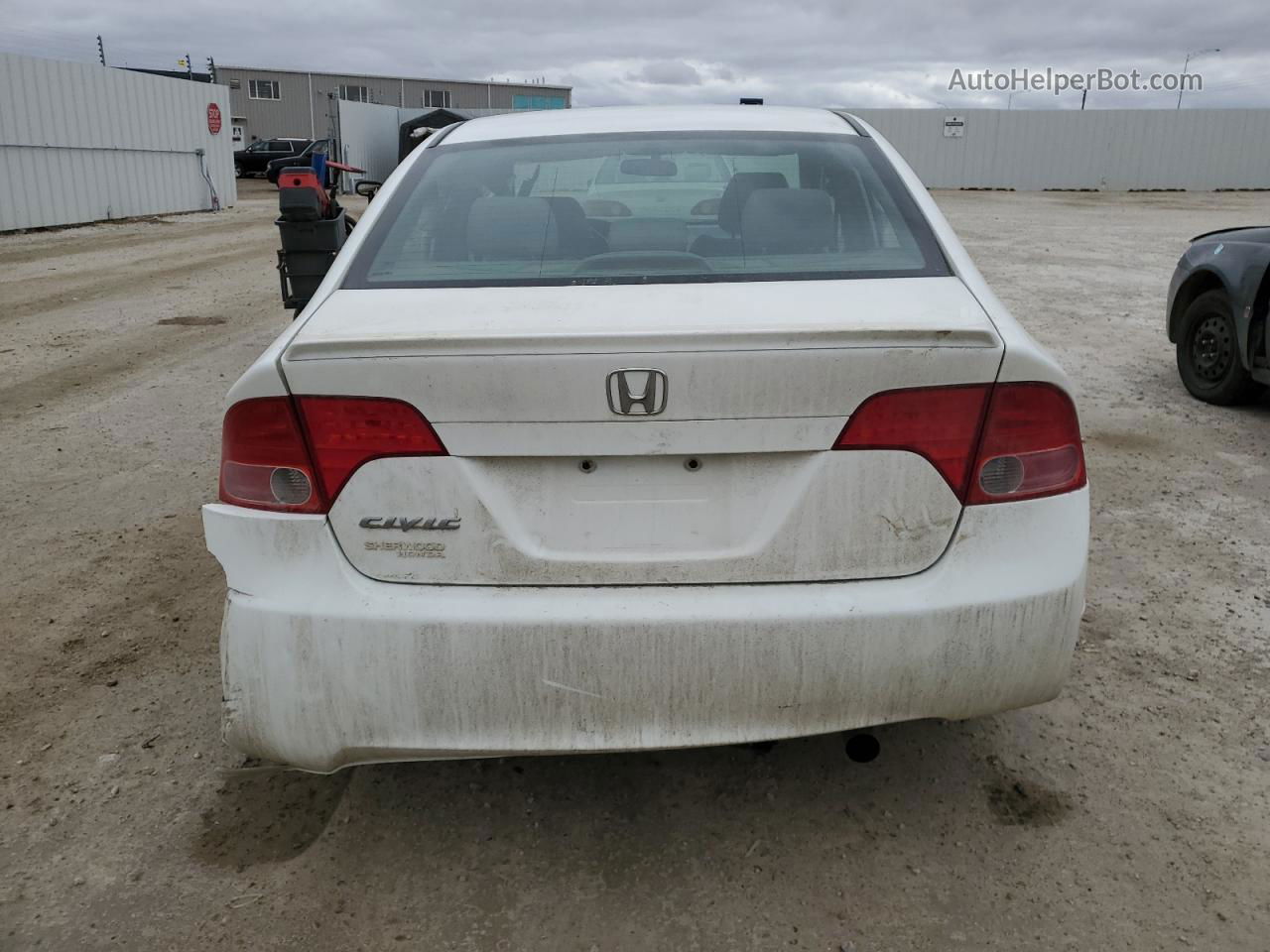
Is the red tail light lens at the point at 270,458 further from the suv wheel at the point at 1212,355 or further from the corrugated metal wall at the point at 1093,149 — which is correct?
the corrugated metal wall at the point at 1093,149

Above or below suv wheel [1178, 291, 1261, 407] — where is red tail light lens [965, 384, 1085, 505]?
above

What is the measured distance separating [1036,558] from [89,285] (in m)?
12.9

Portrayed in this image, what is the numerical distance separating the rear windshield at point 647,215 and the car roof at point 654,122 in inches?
3.0

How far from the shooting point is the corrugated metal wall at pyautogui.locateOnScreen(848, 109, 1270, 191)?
37.9m

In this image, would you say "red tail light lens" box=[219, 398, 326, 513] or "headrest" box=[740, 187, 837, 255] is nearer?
"red tail light lens" box=[219, 398, 326, 513]

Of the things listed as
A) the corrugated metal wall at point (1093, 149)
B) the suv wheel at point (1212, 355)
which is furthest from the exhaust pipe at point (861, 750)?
the corrugated metal wall at point (1093, 149)

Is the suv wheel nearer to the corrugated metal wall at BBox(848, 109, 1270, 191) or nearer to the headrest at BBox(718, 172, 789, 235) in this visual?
the headrest at BBox(718, 172, 789, 235)

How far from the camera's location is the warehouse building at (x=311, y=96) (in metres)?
57.5

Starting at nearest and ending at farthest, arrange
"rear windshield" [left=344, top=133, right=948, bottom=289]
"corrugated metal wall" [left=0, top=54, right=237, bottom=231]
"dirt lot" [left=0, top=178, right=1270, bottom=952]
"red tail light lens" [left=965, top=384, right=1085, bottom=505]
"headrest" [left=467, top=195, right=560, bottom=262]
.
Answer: "red tail light lens" [left=965, top=384, right=1085, bottom=505] → "dirt lot" [left=0, top=178, right=1270, bottom=952] → "rear windshield" [left=344, top=133, right=948, bottom=289] → "headrest" [left=467, top=195, right=560, bottom=262] → "corrugated metal wall" [left=0, top=54, right=237, bottom=231]

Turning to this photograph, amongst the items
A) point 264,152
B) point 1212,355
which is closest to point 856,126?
point 1212,355

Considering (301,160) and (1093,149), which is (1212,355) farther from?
(1093,149)

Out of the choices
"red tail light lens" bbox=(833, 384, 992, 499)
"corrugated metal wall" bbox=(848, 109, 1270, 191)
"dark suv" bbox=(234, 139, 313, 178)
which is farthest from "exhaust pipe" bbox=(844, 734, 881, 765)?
"dark suv" bbox=(234, 139, 313, 178)

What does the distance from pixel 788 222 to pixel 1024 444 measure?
91 cm

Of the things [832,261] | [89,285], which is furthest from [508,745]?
[89,285]
